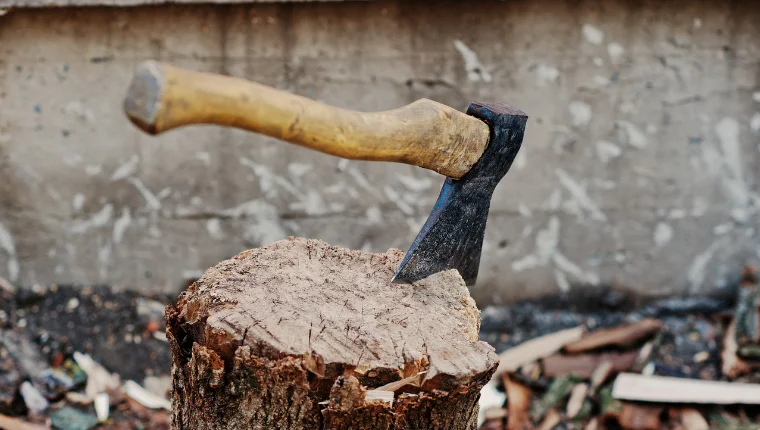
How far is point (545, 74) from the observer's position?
3.68 m

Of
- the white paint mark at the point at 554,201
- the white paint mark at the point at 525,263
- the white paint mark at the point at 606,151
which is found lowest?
the white paint mark at the point at 525,263

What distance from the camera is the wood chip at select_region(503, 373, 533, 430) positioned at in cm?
335

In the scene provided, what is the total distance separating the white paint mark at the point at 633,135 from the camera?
3.79 m

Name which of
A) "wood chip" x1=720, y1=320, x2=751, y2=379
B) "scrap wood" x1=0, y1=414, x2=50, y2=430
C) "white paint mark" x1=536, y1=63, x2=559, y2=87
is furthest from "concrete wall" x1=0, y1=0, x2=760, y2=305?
"scrap wood" x1=0, y1=414, x2=50, y2=430

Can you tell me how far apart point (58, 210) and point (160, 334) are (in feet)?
2.84

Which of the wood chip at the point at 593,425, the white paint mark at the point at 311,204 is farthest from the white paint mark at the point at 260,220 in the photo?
the wood chip at the point at 593,425

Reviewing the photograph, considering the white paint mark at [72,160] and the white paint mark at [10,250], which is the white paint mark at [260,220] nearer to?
the white paint mark at [72,160]

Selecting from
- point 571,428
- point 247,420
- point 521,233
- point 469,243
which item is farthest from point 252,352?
point 521,233

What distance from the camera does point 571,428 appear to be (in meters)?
3.35

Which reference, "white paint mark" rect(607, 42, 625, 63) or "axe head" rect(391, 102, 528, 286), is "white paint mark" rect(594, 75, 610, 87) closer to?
"white paint mark" rect(607, 42, 625, 63)

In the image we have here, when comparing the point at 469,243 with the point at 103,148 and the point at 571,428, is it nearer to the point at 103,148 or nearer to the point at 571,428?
the point at 571,428

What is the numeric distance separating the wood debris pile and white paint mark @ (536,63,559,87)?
54.7 inches

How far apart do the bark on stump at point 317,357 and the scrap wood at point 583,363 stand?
6.45 feet

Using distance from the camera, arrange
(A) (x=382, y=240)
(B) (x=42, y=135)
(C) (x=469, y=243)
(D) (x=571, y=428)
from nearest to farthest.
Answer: (C) (x=469, y=243), (D) (x=571, y=428), (B) (x=42, y=135), (A) (x=382, y=240)
